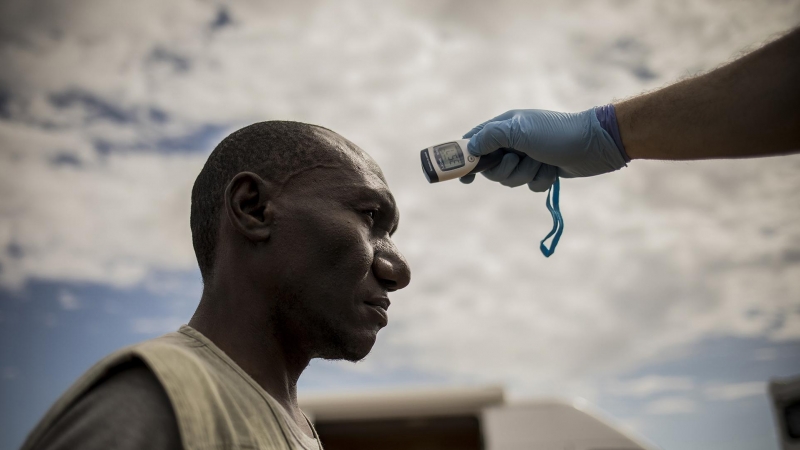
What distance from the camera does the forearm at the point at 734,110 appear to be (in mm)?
2053

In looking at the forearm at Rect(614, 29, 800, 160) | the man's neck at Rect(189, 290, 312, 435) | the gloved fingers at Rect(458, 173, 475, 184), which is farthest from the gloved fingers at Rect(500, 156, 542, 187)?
the man's neck at Rect(189, 290, 312, 435)

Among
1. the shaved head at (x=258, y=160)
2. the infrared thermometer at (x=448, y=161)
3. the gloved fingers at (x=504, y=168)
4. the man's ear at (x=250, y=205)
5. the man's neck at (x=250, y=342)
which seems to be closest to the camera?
the man's neck at (x=250, y=342)

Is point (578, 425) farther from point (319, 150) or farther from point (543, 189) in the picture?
point (319, 150)

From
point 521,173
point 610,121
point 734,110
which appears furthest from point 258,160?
point 734,110

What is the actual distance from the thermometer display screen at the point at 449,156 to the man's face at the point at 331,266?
49cm

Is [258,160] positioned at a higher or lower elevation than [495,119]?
lower

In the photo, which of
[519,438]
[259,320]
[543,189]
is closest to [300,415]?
[259,320]

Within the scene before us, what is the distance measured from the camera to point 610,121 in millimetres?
2705

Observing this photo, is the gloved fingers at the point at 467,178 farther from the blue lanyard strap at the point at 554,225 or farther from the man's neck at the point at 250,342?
the man's neck at the point at 250,342

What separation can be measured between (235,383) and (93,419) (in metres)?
0.44

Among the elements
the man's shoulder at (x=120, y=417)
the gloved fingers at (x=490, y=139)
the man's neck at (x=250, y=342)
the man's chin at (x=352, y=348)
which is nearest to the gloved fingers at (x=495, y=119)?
the gloved fingers at (x=490, y=139)

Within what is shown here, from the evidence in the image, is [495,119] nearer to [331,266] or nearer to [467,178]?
[467,178]

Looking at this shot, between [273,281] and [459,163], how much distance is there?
1005mm

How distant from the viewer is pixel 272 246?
6.89 ft
